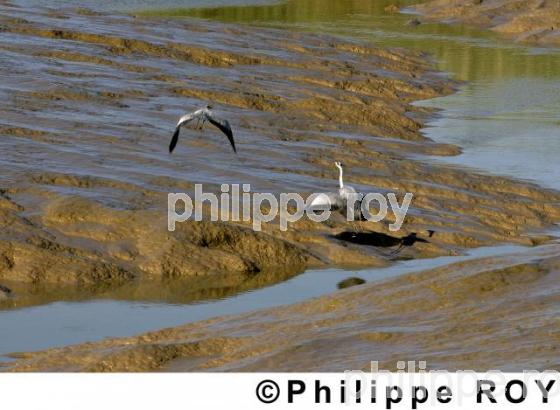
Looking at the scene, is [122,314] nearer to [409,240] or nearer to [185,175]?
[409,240]

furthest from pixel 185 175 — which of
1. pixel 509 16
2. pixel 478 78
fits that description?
pixel 509 16

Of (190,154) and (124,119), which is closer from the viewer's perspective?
(190,154)

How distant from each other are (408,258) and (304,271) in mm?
1350

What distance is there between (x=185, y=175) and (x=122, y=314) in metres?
4.58

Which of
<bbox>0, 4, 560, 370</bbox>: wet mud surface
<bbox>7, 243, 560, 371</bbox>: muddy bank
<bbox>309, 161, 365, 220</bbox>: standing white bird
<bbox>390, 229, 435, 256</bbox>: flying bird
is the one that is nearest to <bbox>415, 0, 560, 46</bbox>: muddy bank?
<bbox>0, 4, 560, 370</bbox>: wet mud surface

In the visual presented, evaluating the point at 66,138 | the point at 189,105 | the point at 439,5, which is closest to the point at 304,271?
the point at 66,138

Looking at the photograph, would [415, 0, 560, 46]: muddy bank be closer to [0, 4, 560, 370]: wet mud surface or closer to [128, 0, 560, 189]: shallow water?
[128, 0, 560, 189]: shallow water

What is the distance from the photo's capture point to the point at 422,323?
35.0 feet

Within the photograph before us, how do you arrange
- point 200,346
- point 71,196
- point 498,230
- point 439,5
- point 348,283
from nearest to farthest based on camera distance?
1. point 200,346
2. point 348,283
3. point 71,196
4. point 498,230
5. point 439,5

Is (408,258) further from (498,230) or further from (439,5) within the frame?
(439,5)

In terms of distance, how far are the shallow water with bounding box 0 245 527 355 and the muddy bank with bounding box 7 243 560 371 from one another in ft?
2.02

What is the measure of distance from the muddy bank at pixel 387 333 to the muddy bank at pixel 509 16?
27.3m

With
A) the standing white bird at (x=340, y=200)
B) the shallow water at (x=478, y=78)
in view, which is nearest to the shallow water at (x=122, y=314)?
the standing white bird at (x=340, y=200)

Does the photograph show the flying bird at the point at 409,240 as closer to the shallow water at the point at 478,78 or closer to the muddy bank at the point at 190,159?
the muddy bank at the point at 190,159
